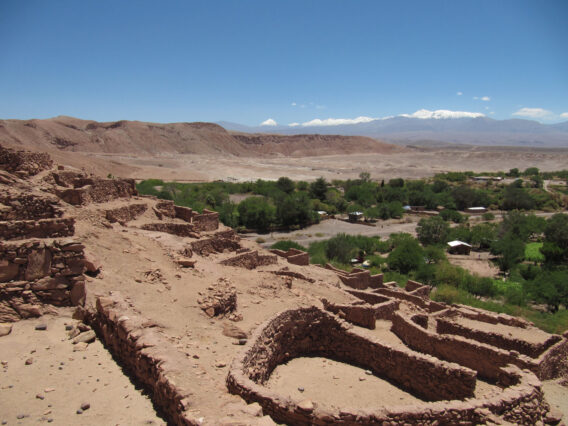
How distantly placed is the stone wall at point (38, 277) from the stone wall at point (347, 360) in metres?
3.16

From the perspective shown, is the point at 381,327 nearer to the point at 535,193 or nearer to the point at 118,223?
the point at 118,223

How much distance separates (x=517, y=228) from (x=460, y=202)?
2149 cm

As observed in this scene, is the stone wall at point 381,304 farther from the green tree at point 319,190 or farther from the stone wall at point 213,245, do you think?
the green tree at point 319,190

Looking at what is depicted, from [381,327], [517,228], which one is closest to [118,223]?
[381,327]

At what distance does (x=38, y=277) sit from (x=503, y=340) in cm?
1158

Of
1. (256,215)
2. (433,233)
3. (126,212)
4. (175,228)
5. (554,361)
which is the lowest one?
(433,233)

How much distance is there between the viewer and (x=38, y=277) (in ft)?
21.8

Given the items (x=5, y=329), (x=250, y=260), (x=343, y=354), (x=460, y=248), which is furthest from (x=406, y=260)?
(x=5, y=329)

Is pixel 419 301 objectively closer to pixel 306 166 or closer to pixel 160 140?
pixel 306 166

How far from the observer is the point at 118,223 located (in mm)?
14727

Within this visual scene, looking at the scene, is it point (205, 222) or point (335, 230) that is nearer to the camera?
point (205, 222)

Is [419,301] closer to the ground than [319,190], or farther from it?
farther from it

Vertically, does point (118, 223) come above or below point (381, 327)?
above

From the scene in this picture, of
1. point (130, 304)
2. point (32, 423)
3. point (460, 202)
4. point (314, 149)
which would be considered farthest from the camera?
point (314, 149)
